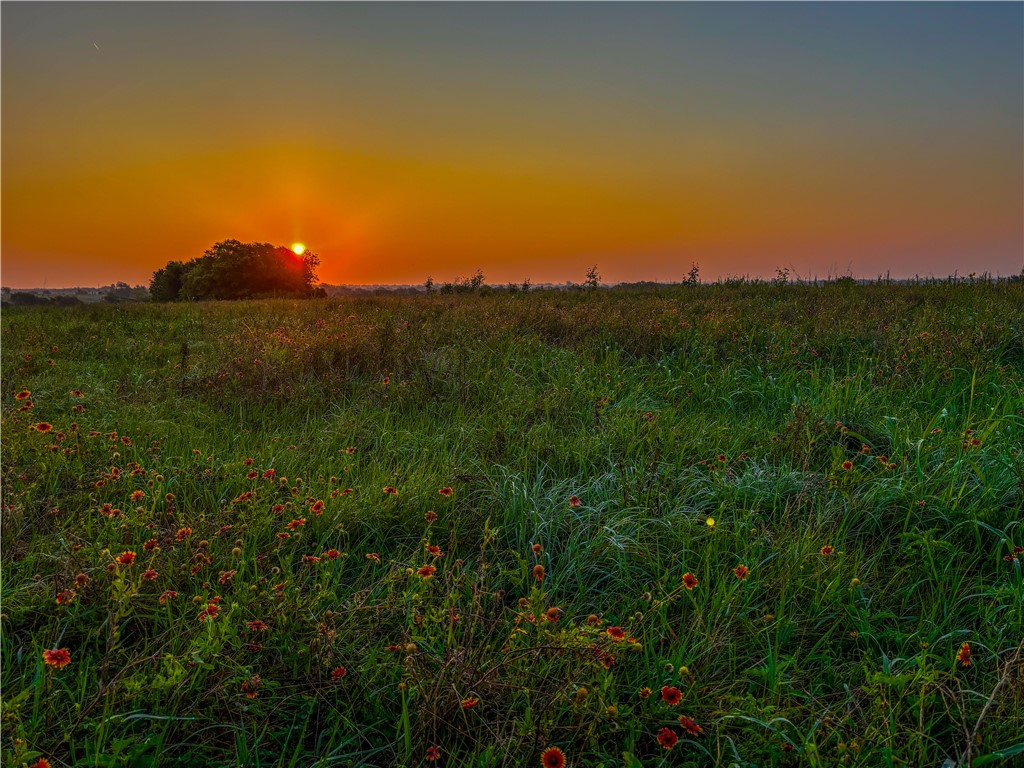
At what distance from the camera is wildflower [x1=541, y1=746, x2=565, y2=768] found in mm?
1269

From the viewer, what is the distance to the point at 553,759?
4.19ft

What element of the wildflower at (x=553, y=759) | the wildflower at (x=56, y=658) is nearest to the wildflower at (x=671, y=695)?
the wildflower at (x=553, y=759)

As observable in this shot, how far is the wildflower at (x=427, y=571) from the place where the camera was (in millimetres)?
1729

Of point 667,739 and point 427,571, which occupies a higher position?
point 427,571

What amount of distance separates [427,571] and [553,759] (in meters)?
0.68

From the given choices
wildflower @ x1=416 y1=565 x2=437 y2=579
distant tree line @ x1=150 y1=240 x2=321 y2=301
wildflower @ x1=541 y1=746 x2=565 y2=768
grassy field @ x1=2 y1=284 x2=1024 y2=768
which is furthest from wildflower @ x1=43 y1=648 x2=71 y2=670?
distant tree line @ x1=150 y1=240 x2=321 y2=301

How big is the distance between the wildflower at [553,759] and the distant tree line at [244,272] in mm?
35920

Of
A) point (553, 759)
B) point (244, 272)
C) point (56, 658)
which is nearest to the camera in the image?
point (553, 759)

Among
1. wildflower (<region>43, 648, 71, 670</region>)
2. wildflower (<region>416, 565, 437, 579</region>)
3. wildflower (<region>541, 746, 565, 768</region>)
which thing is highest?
wildflower (<region>416, 565, 437, 579</region>)

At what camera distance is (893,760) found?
1.49 metres

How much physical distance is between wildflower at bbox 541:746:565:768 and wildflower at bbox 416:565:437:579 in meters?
0.61

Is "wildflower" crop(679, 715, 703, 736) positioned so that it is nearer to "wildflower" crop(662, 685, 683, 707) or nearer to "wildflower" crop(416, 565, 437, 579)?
"wildflower" crop(662, 685, 683, 707)

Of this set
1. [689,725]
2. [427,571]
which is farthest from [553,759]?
Answer: [427,571]

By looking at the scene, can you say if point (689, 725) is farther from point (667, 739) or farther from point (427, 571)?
point (427, 571)
